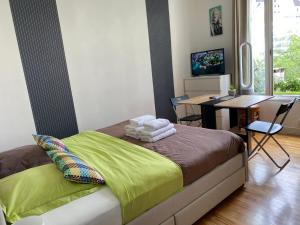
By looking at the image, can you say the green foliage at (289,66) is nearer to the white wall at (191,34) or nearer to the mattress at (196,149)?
the white wall at (191,34)

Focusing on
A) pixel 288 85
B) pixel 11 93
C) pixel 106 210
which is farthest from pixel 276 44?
pixel 11 93

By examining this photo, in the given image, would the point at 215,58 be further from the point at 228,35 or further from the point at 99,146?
the point at 99,146

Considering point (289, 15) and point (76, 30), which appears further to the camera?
point (289, 15)

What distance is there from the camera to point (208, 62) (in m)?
4.40

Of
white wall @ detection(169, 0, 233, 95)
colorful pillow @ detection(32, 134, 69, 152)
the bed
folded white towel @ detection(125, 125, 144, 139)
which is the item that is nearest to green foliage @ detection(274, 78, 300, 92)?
white wall @ detection(169, 0, 233, 95)

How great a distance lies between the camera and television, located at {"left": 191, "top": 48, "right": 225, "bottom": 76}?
425cm

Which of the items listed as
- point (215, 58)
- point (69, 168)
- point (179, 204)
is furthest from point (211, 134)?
point (215, 58)

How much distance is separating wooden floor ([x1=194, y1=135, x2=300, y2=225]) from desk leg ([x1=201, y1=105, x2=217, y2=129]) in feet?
2.28

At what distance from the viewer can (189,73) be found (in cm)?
482

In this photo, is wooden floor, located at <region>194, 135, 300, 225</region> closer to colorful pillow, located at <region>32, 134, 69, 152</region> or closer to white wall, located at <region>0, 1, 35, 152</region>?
colorful pillow, located at <region>32, 134, 69, 152</region>

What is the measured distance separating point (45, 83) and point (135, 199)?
218 centimetres

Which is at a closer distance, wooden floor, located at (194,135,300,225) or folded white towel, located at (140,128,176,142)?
wooden floor, located at (194,135,300,225)

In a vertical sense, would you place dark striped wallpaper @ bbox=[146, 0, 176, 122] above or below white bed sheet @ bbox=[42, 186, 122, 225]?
above

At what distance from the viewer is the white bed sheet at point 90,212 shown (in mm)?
1259
